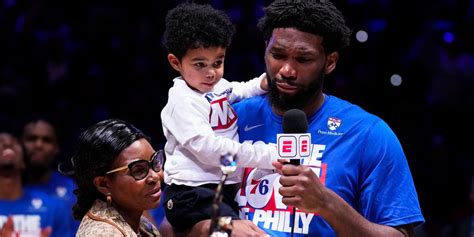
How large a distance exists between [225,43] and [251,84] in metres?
0.20

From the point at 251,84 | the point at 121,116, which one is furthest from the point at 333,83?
the point at 251,84

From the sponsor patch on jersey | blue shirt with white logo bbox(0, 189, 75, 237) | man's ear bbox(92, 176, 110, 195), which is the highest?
the sponsor patch on jersey

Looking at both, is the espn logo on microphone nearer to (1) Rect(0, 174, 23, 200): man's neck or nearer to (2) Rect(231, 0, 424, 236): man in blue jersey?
(2) Rect(231, 0, 424, 236): man in blue jersey

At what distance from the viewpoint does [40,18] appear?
810 cm

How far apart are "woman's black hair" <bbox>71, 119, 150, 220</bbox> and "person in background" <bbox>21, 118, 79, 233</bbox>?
2517 mm

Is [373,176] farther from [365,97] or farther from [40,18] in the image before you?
[40,18]

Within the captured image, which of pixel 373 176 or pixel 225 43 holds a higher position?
pixel 225 43

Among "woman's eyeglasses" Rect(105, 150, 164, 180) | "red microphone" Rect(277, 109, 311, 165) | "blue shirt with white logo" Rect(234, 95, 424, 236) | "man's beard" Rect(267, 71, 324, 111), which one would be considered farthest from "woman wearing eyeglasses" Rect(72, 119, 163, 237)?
"red microphone" Rect(277, 109, 311, 165)

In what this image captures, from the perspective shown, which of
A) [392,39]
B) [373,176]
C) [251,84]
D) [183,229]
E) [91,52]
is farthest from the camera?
[91,52]

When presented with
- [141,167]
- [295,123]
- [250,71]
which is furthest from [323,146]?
[250,71]

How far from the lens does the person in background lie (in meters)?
5.66

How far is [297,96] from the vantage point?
3.17 m

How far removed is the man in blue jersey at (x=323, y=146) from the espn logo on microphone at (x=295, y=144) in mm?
290

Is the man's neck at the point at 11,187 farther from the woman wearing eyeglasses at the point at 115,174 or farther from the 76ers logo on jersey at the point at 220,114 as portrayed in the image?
the 76ers logo on jersey at the point at 220,114
